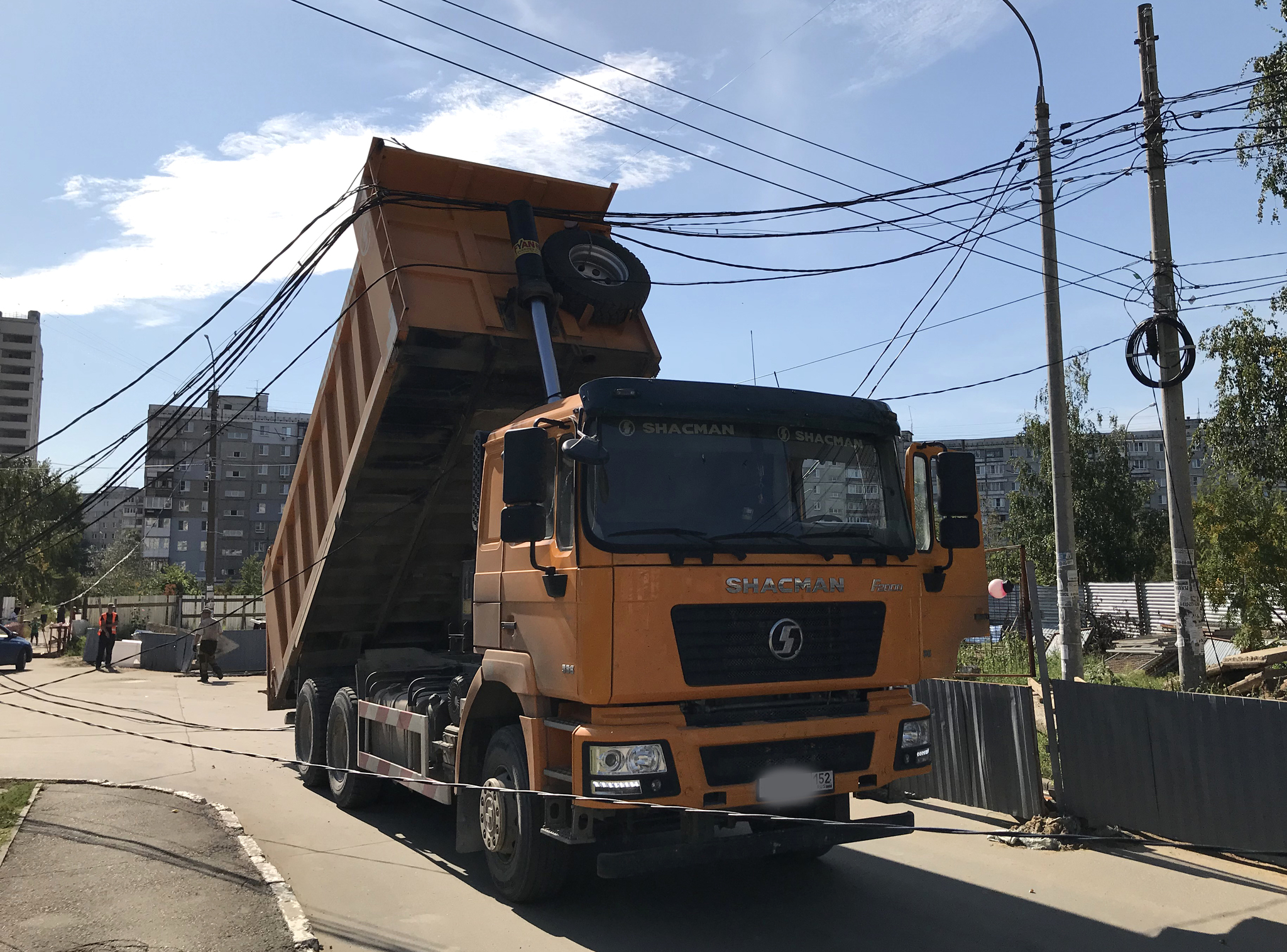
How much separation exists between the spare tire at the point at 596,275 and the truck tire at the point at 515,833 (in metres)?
3.43

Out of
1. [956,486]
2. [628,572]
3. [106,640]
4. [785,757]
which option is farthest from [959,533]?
[106,640]

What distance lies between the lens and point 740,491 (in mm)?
5344

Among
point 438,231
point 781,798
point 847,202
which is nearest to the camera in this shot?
point 781,798

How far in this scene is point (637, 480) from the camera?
202 inches

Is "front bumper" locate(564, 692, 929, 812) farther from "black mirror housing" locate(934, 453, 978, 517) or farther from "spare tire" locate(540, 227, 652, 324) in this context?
"spare tire" locate(540, 227, 652, 324)

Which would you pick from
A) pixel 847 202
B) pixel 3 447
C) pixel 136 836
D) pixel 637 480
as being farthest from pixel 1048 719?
pixel 3 447

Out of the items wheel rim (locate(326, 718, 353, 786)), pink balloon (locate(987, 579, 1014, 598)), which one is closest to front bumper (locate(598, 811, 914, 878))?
wheel rim (locate(326, 718, 353, 786))

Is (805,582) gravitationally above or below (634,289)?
below

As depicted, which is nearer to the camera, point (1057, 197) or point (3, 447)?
point (1057, 197)

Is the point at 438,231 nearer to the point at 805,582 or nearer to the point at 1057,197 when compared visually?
the point at 805,582

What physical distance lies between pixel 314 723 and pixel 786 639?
18.3ft

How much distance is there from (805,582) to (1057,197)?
285 inches

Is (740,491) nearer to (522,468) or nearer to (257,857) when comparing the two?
(522,468)

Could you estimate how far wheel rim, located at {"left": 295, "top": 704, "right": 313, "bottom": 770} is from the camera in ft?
30.0
